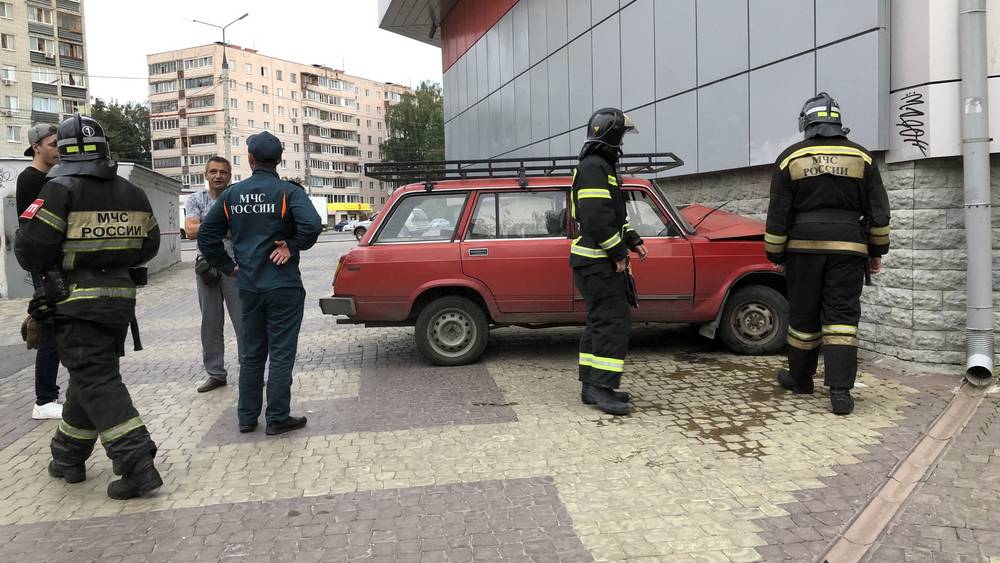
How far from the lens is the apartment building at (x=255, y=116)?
87.6m

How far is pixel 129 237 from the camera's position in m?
3.87

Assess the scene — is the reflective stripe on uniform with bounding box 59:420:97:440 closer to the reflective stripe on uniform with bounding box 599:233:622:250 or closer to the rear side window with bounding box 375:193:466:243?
the rear side window with bounding box 375:193:466:243

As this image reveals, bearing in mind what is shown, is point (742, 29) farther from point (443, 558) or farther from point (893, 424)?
point (443, 558)

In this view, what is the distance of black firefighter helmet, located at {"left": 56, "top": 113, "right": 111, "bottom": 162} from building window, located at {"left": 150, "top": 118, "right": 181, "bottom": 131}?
9605cm

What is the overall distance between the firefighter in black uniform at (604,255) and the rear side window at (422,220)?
68.5 inches

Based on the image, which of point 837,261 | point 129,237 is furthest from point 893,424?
point 129,237

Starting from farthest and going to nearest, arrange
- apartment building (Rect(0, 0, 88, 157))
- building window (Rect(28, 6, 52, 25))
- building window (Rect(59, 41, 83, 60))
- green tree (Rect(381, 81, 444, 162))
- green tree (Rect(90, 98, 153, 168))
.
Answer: green tree (Rect(90, 98, 153, 168))
green tree (Rect(381, 81, 444, 162))
building window (Rect(59, 41, 83, 60))
building window (Rect(28, 6, 52, 25))
apartment building (Rect(0, 0, 88, 157))

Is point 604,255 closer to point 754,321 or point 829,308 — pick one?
point 829,308

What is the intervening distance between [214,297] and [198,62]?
95534 mm

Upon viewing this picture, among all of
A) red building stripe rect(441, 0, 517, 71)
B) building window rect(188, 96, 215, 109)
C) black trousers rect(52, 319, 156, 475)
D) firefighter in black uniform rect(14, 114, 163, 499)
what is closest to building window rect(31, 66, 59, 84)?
building window rect(188, 96, 215, 109)

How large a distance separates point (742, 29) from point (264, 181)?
589 cm

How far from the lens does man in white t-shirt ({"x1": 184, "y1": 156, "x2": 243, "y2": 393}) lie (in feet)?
19.6

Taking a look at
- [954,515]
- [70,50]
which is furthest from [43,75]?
[954,515]

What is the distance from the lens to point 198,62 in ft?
297
